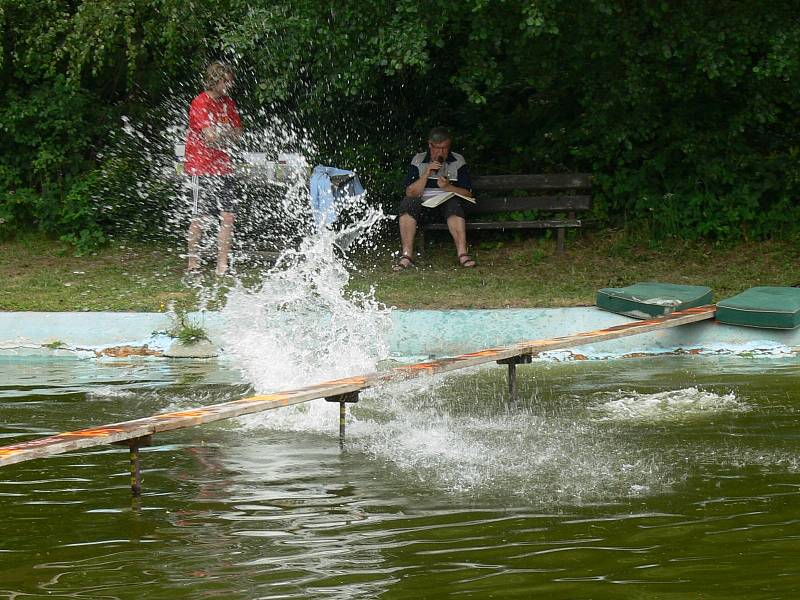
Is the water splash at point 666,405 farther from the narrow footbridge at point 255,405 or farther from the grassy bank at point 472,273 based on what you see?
the grassy bank at point 472,273

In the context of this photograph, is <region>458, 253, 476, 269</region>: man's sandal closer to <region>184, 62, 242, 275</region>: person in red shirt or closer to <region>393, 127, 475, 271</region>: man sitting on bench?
<region>393, 127, 475, 271</region>: man sitting on bench

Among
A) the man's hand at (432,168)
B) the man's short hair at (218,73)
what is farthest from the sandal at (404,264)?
the man's short hair at (218,73)

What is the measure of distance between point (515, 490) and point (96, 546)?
6.43 ft

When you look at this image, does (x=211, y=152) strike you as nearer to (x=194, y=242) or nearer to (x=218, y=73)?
(x=218, y=73)

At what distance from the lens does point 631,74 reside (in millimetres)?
13297

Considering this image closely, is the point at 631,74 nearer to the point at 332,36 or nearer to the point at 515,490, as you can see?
the point at 332,36

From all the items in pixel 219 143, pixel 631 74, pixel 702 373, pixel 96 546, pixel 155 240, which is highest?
pixel 631 74

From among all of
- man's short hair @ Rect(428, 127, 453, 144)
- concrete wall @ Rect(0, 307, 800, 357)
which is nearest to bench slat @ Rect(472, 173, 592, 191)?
man's short hair @ Rect(428, 127, 453, 144)

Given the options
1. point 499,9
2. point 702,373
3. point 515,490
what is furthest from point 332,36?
point 515,490

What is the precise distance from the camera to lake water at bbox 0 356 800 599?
15.1 feet

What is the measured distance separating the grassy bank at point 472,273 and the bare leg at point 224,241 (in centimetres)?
51

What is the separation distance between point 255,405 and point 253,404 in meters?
0.01

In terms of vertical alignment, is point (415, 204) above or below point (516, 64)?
below

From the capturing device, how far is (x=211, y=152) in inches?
503
